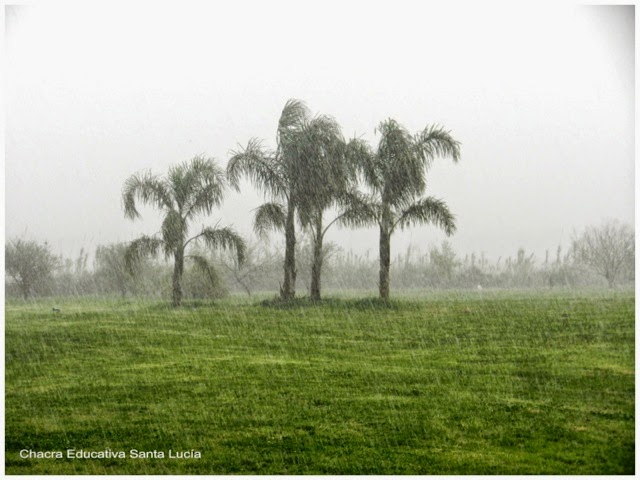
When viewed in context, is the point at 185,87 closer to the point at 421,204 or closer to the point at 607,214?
the point at 421,204

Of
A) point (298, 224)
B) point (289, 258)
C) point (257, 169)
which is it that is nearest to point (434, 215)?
point (298, 224)

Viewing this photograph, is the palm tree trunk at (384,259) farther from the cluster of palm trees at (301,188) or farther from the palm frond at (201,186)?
the palm frond at (201,186)

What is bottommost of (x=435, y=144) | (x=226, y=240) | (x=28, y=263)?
(x=28, y=263)

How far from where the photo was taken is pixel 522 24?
5.11m

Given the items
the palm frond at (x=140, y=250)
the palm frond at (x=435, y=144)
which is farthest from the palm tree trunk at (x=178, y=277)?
the palm frond at (x=435, y=144)

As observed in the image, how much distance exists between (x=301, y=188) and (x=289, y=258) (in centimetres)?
57

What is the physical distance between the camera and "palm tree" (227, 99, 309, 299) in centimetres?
538

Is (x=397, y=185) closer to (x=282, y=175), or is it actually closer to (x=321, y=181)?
(x=321, y=181)

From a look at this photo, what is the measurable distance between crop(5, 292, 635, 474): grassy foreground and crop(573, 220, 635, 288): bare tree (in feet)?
0.73

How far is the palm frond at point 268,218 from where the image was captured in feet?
17.6

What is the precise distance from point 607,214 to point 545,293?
76 cm

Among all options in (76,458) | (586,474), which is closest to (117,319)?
(76,458)

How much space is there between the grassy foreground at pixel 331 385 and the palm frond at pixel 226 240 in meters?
0.44

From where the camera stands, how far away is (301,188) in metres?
5.43
